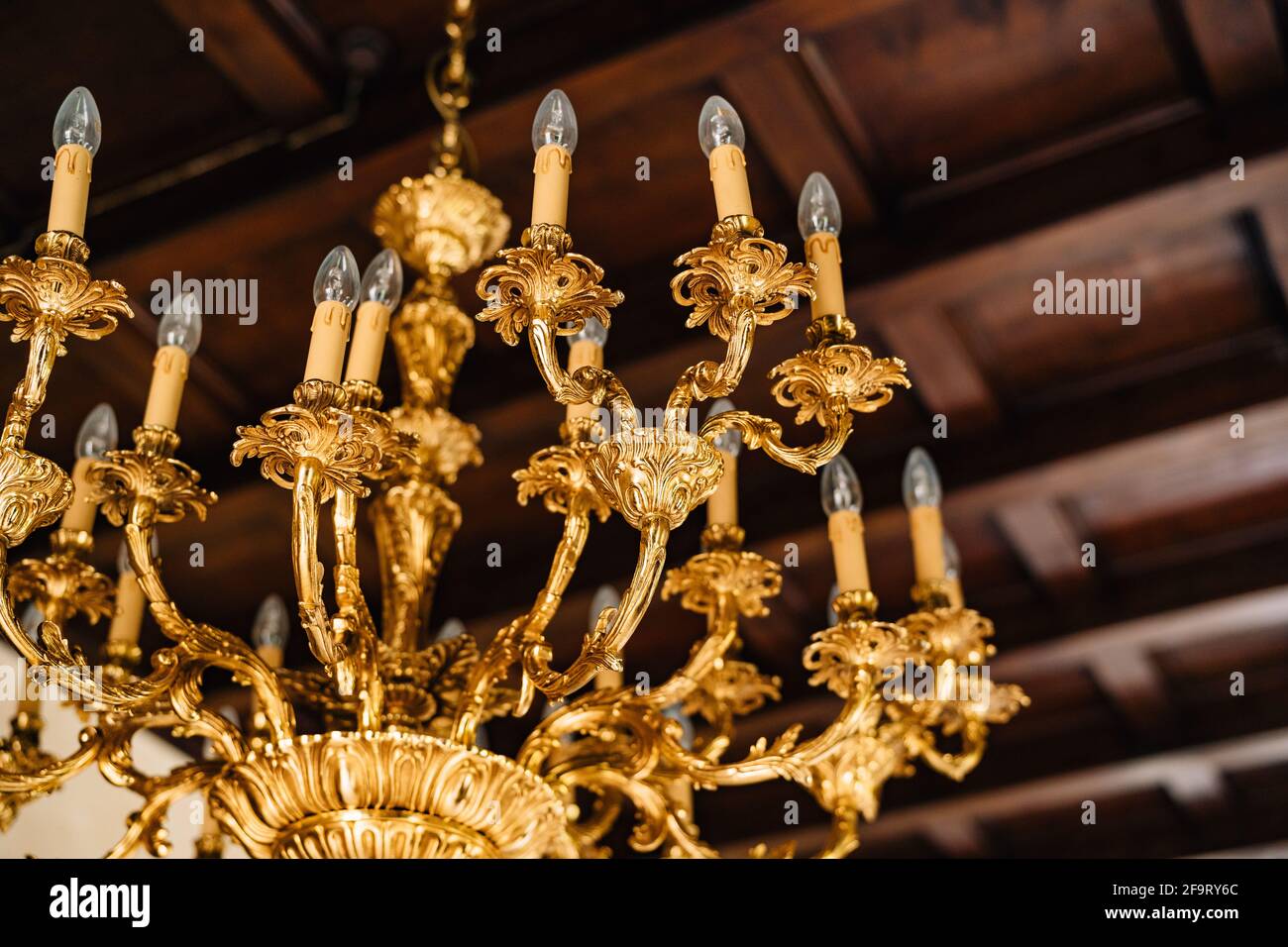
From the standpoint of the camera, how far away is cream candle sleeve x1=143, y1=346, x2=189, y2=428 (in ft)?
6.84

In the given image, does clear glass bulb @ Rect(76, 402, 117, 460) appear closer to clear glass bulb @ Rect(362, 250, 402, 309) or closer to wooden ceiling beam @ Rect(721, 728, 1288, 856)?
clear glass bulb @ Rect(362, 250, 402, 309)

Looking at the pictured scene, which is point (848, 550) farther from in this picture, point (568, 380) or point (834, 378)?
point (568, 380)

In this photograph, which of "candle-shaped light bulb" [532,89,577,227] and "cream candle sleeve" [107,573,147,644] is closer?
"candle-shaped light bulb" [532,89,577,227]

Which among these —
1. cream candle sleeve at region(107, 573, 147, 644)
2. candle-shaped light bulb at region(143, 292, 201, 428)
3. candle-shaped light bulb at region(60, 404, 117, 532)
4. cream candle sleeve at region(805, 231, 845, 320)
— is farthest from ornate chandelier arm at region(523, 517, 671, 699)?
cream candle sleeve at region(107, 573, 147, 644)

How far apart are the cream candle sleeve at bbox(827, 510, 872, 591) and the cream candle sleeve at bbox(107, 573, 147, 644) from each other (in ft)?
3.67

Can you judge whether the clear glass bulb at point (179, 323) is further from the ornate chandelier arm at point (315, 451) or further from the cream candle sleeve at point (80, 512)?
the ornate chandelier arm at point (315, 451)

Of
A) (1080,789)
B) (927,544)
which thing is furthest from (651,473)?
(1080,789)

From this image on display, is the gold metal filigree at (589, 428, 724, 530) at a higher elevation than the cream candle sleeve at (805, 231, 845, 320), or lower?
lower

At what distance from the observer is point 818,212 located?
1.96 m

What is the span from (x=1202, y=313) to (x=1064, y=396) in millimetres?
364

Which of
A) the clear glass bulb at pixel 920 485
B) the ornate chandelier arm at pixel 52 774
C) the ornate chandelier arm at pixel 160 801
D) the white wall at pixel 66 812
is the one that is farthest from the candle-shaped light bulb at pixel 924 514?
the white wall at pixel 66 812

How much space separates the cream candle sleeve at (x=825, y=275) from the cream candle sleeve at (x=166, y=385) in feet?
2.99

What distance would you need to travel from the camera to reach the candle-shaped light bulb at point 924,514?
222 centimetres
